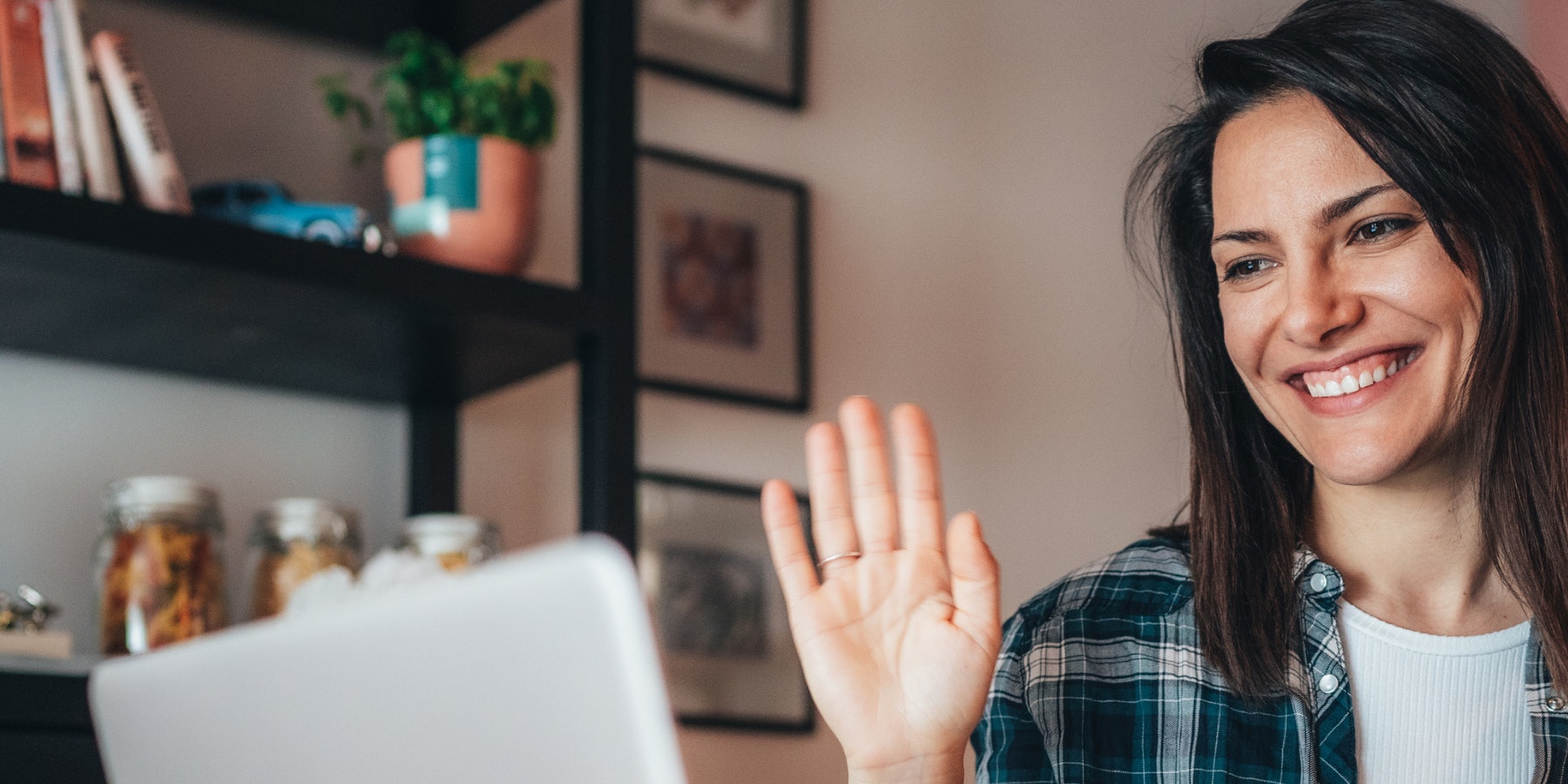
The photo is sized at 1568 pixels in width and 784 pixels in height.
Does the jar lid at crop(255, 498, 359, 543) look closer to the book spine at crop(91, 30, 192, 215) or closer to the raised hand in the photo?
the book spine at crop(91, 30, 192, 215)

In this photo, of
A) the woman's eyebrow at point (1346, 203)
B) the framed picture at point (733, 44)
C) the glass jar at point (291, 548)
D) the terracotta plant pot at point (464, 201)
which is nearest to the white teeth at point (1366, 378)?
the woman's eyebrow at point (1346, 203)

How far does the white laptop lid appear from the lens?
1.61 feet

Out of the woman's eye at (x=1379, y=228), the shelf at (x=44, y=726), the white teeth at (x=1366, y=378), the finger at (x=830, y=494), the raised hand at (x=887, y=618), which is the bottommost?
the shelf at (x=44, y=726)

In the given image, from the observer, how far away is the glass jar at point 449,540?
1.67m

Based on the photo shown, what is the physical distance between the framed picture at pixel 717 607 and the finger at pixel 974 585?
1097mm

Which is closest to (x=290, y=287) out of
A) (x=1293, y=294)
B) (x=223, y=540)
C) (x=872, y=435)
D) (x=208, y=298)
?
(x=208, y=298)

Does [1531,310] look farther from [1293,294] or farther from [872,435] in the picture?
[872,435]

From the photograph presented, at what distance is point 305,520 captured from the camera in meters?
1.64

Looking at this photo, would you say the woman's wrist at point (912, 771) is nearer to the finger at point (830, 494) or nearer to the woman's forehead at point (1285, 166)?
the finger at point (830, 494)

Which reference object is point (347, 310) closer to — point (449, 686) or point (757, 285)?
point (757, 285)

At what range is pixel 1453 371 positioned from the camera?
1.22 metres

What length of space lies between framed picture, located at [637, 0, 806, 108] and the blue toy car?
71cm

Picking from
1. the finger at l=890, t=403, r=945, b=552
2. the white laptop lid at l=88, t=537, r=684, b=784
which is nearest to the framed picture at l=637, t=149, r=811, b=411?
the finger at l=890, t=403, r=945, b=552

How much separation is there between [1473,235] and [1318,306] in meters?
0.13
